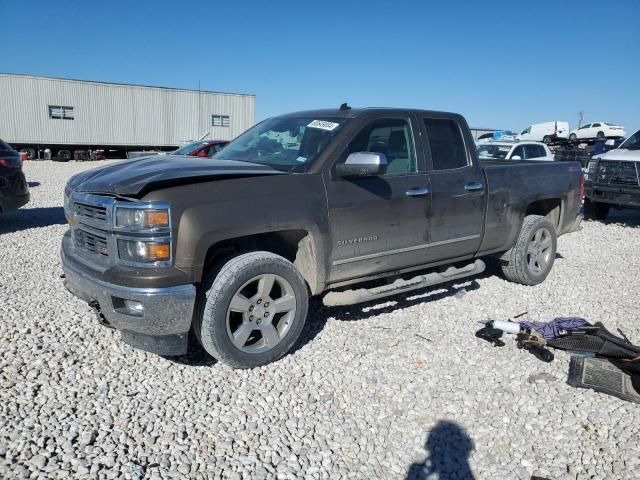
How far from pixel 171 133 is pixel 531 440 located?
96.3 ft

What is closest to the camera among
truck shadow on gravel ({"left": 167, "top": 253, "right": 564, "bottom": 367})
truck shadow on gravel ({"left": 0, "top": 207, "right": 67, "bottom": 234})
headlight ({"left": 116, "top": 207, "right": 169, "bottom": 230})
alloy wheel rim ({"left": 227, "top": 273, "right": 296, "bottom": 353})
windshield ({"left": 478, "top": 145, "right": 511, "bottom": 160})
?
headlight ({"left": 116, "top": 207, "right": 169, "bottom": 230})

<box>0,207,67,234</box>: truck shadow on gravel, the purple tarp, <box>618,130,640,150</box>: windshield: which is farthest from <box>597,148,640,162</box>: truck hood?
<box>0,207,67,234</box>: truck shadow on gravel

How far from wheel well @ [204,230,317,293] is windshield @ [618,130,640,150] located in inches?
399

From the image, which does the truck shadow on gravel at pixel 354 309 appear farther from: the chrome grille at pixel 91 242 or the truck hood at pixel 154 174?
the truck hood at pixel 154 174

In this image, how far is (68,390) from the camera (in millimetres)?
3426

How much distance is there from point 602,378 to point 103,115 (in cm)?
2864

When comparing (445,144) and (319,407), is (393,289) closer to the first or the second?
(319,407)

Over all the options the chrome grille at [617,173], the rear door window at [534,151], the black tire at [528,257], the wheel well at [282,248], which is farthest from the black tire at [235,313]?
the rear door window at [534,151]

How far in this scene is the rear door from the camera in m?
4.79

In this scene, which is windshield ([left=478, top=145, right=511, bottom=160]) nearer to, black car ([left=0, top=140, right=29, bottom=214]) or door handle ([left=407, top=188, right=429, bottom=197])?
door handle ([left=407, top=188, right=429, bottom=197])

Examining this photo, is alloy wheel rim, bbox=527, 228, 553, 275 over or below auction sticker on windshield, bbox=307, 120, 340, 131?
below

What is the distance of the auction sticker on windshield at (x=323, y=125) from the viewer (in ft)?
14.4

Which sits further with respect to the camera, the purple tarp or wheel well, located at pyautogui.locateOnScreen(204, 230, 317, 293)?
the purple tarp

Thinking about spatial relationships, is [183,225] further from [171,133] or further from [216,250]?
[171,133]
